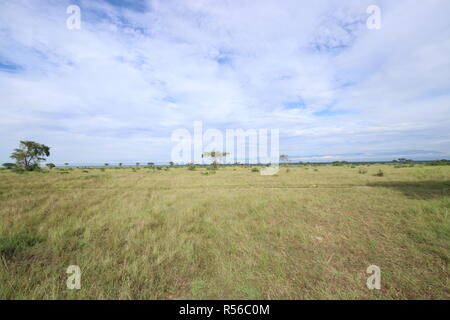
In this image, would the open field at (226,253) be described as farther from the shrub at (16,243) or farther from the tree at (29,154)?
the tree at (29,154)

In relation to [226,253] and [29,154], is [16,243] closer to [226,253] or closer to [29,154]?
[226,253]

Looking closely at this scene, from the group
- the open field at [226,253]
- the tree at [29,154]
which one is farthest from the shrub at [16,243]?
the tree at [29,154]

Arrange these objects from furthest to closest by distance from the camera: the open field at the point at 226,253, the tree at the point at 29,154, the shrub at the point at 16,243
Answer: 1. the tree at the point at 29,154
2. the shrub at the point at 16,243
3. the open field at the point at 226,253

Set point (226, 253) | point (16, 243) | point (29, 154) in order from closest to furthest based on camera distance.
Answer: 1. point (226, 253)
2. point (16, 243)
3. point (29, 154)

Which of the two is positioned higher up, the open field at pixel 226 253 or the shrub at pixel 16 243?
the shrub at pixel 16 243

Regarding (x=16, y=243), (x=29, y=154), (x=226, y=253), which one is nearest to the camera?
(x=226, y=253)

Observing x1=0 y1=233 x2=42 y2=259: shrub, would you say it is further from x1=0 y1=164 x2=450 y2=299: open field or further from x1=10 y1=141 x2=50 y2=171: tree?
x1=10 y1=141 x2=50 y2=171: tree

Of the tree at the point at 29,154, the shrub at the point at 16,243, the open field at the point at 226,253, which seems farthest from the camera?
the tree at the point at 29,154

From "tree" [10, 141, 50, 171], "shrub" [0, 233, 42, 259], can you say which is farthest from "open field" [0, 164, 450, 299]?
"tree" [10, 141, 50, 171]

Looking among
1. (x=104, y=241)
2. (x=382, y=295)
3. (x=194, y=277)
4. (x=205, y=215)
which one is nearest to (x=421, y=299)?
(x=382, y=295)

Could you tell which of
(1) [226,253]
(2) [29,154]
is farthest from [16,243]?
(2) [29,154]

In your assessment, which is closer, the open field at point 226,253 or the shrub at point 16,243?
the open field at point 226,253

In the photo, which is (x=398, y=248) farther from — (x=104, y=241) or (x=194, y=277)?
(x=104, y=241)
